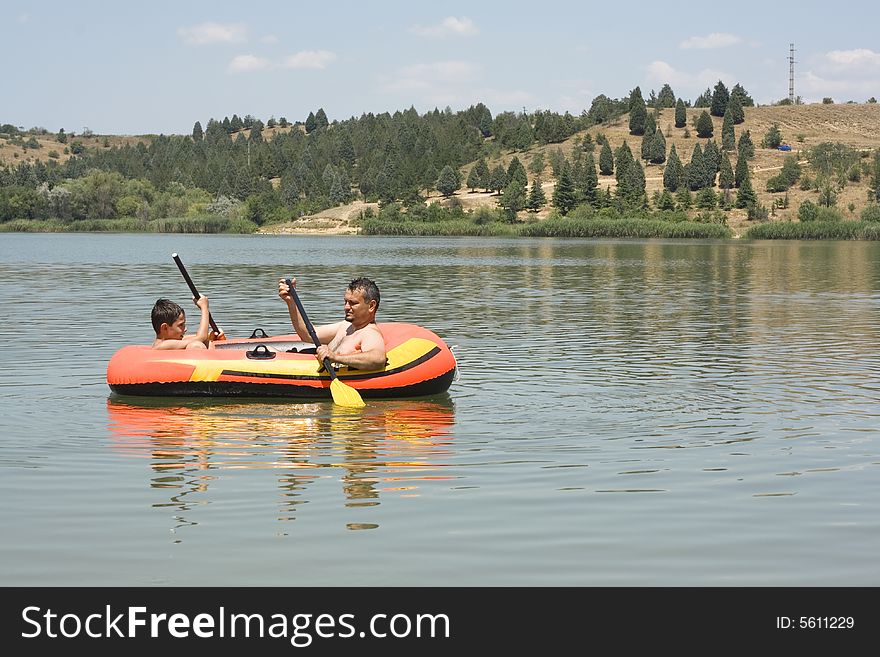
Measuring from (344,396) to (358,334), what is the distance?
28.7 inches

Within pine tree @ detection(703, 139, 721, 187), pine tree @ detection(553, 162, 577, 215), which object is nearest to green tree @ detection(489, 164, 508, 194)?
pine tree @ detection(553, 162, 577, 215)

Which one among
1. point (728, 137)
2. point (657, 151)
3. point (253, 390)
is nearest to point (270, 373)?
point (253, 390)

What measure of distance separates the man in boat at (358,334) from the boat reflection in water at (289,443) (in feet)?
1.71

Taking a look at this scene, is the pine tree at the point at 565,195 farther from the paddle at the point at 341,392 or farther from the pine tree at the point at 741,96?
the paddle at the point at 341,392

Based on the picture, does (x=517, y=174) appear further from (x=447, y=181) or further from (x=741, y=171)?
(x=741, y=171)

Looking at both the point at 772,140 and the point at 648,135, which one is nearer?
the point at 648,135

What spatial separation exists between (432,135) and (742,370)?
513 ft

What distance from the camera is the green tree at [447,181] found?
14050cm

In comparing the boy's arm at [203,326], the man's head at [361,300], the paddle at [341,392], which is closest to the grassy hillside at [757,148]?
the boy's arm at [203,326]

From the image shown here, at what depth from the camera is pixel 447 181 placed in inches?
5536

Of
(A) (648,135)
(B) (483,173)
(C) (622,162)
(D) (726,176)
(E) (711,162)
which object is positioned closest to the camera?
(D) (726,176)

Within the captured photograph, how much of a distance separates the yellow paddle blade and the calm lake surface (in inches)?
9.5
